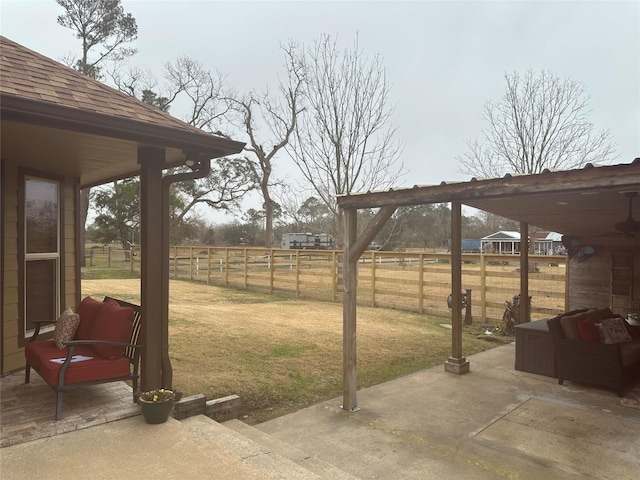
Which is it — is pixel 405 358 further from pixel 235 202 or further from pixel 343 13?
pixel 235 202

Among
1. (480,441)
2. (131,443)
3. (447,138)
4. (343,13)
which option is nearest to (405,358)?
(480,441)

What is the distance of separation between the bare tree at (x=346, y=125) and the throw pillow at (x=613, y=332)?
751cm

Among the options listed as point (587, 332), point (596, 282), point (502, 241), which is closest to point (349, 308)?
point (587, 332)

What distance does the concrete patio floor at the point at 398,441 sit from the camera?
250 centimetres

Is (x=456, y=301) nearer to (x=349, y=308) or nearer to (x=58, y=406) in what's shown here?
(x=349, y=308)

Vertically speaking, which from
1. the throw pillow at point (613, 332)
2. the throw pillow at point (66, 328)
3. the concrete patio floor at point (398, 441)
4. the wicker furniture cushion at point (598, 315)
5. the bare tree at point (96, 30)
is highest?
the bare tree at point (96, 30)

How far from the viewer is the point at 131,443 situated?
271cm

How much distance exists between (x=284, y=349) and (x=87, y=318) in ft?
10.2

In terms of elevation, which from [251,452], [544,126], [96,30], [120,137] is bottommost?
[251,452]

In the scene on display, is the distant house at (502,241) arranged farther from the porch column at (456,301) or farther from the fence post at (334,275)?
the porch column at (456,301)

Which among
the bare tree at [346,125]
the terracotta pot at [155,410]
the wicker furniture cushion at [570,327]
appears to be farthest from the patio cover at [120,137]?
the bare tree at [346,125]

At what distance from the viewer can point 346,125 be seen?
38.7 ft

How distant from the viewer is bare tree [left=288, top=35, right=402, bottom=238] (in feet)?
38.1

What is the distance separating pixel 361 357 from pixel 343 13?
29.8ft
